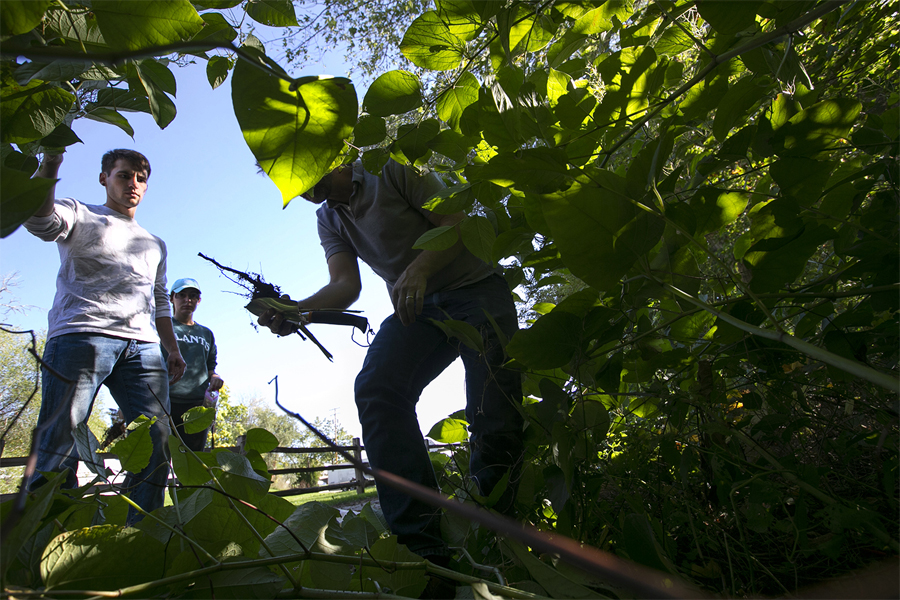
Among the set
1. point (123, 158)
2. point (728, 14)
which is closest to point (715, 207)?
point (728, 14)

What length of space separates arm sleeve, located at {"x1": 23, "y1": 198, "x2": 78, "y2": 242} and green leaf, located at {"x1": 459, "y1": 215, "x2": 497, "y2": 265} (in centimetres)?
192

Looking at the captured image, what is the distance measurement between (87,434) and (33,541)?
302 millimetres

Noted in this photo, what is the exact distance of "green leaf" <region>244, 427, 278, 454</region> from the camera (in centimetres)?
79

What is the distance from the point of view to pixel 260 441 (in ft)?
2.62

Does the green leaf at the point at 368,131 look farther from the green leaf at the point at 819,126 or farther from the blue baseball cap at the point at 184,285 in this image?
the blue baseball cap at the point at 184,285

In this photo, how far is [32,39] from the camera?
0.45 meters

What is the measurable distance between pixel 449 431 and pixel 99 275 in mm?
2205

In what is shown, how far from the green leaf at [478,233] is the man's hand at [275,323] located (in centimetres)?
96

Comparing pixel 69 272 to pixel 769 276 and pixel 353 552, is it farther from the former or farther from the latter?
pixel 769 276

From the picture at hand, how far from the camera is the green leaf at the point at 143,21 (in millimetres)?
434

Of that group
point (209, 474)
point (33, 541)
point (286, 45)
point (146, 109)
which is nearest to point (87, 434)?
point (209, 474)

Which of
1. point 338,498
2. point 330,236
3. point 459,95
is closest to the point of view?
point 459,95

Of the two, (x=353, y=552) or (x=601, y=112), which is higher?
(x=601, y=112)

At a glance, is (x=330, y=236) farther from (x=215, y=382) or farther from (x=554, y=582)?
(x=215, y=382)
